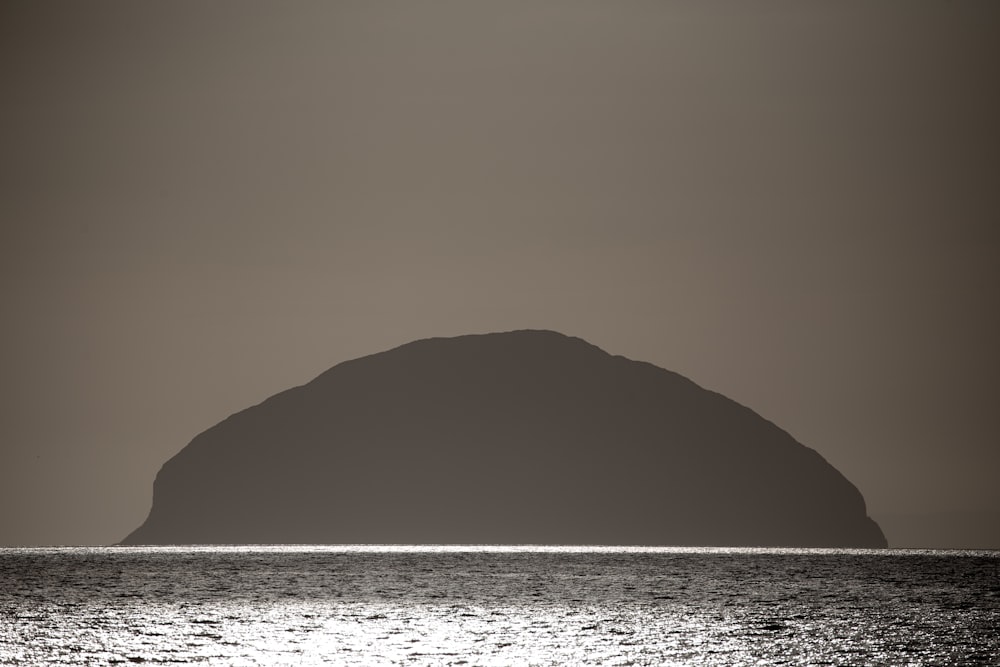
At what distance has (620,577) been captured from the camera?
119m

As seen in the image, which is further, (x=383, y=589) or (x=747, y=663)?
(x=383, y=589)

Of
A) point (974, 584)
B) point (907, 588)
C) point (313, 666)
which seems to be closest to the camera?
point (313, 666)

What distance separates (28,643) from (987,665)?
32212mm

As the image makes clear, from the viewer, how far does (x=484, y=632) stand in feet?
179

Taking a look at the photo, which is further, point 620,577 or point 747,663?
point 620,577

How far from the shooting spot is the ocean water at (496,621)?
144ft

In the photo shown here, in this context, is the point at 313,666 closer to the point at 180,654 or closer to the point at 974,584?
the point at 180,654

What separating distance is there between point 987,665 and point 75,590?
66556 mm

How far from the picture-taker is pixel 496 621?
2410 inches

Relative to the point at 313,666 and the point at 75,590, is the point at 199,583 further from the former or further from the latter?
the point at 313,666

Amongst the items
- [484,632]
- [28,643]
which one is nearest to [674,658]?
[484,632]

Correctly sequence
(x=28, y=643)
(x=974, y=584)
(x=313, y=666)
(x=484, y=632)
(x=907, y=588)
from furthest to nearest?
(x=974, y=584) → (x=907, y=588) → (x=484, y=632) → (x=28, y=643) → (x=313, y=666)

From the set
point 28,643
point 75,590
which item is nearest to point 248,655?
point 28,643

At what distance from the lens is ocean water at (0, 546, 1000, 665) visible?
43812 millimetres
